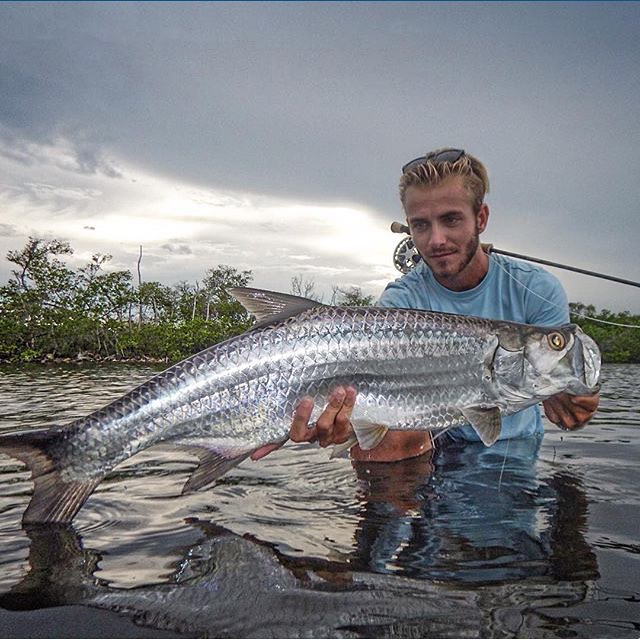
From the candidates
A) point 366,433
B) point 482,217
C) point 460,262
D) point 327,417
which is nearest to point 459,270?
point 460,262

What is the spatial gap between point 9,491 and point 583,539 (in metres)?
4.19

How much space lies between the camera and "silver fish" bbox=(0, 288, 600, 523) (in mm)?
3664

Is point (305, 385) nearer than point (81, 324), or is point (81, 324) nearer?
point (305, 385)

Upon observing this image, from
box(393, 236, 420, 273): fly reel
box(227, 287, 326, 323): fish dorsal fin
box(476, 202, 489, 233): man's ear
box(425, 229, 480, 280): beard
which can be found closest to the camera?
box(227, 287, 326, 323): fish dorsal fin

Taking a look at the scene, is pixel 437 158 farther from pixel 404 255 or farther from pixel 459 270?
pixel 404 255

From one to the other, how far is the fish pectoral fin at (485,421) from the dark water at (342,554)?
1.69ft

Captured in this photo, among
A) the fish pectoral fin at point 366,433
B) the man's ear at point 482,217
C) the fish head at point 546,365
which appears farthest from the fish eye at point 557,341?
the man's ear at point 482,217

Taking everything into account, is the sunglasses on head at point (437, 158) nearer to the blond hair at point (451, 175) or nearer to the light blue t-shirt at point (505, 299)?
the blond hair at point (451, 175)

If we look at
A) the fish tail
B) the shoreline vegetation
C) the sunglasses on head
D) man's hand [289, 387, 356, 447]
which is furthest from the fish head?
the shoreline vegetation

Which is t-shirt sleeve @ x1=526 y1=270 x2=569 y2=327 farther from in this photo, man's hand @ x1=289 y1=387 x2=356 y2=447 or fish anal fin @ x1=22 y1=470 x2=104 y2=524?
fish anal fin @ x1=22 y1=470 x2=104 y2=524

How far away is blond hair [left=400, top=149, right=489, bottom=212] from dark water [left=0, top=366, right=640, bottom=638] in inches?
93.1

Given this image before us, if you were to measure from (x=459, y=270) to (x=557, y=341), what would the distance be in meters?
1.72

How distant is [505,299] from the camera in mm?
5680

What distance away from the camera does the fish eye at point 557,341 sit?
4.02m
